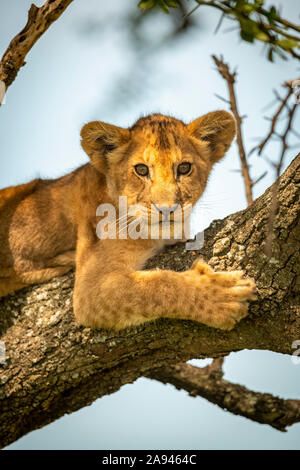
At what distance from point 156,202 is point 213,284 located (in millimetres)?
795

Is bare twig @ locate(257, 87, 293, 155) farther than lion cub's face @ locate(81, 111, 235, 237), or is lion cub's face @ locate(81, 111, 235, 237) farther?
lion cub's face @ locate(81, 111, 235, 237)

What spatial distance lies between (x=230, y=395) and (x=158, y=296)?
2.07 meters

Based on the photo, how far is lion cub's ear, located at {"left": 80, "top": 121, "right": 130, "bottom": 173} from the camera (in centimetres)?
437

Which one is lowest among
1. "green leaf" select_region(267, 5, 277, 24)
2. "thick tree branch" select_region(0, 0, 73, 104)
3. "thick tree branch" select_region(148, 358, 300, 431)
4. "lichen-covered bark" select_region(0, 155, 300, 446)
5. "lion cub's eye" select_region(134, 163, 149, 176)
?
"thick tree branch" select_region(148, 358, 300, 431)

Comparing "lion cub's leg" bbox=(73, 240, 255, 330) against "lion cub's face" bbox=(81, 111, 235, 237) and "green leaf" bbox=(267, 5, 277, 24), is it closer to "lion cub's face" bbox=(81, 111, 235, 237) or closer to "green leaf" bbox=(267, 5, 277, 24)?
"lion cub's face" bbox=(81, 111, 235, 237)

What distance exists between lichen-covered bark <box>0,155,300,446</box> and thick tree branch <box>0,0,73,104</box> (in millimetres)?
1701

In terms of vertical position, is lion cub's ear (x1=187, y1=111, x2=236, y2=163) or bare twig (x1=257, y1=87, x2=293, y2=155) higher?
lion cub's ear (x1=187, y1=111, x2=236, y2=163)

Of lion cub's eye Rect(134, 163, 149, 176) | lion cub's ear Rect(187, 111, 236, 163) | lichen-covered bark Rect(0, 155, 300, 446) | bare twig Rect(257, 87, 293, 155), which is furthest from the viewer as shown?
lion cub's ear Rect(187, 111, 236, 163)

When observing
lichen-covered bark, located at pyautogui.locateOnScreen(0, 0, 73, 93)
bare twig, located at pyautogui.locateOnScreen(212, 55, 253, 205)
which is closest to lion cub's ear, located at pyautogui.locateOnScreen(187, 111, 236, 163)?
bare twig, located at pyautogui.locateOnScreen(212, 55, 253, 205)

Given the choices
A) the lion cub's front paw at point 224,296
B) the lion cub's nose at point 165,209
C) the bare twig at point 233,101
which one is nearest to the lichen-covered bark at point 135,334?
the lion cub's front paw at point 224,296

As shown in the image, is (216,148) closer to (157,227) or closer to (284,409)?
(157,227)

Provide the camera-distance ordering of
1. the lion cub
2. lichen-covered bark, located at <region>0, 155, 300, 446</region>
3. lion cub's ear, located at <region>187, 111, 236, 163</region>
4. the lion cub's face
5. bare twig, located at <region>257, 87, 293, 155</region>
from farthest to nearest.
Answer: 1. lion cub's ear, located at <region>187, 111, 236, 163</region>
2. the lion cub's face
3. the lion cub
4. lichen-covered bark, located at <region>0, 155, 300, 446</region>
5. bare twig, located at <region>257, 87, 293, 155</region>

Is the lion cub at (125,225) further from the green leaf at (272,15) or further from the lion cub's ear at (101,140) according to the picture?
the green leaf at (272,15)

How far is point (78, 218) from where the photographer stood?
14.7 ft
